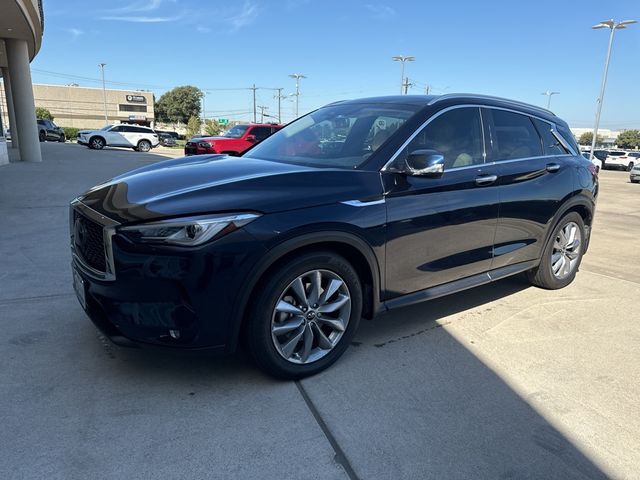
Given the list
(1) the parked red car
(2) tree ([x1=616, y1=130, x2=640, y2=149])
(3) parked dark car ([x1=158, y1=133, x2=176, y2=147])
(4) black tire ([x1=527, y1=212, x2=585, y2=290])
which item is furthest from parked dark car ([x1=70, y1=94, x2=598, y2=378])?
(2) tree ([x1=616, y1=130, x2=640, y2=149])

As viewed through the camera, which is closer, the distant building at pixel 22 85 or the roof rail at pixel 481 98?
the roof rail at pixel 481 98

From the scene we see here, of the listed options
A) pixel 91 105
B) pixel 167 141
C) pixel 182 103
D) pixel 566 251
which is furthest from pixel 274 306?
pixel 91 105

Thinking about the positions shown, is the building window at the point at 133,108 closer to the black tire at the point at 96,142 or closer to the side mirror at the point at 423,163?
the black tire at the point at 96,142

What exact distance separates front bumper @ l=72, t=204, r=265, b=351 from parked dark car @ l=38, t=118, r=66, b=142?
42701 millimetres

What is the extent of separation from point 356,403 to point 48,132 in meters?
44.6

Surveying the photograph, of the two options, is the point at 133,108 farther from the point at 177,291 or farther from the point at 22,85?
the point at 177,291

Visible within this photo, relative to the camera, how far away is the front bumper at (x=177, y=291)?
99.5 inches

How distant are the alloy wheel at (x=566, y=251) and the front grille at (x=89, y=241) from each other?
404 cm

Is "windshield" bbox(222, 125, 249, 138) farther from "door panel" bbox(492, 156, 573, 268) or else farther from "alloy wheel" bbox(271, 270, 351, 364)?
"alloy wheel" bbox(271, 270, 351, 364)

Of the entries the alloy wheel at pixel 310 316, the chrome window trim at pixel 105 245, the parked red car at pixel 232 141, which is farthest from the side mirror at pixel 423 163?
the parked red car at pixel 232 141

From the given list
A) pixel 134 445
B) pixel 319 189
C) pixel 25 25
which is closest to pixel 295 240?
pixel 319 189

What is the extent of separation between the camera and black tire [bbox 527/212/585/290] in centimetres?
468

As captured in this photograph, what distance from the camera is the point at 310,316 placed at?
117 inches

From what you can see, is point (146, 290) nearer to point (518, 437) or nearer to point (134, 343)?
point (134, 343)
